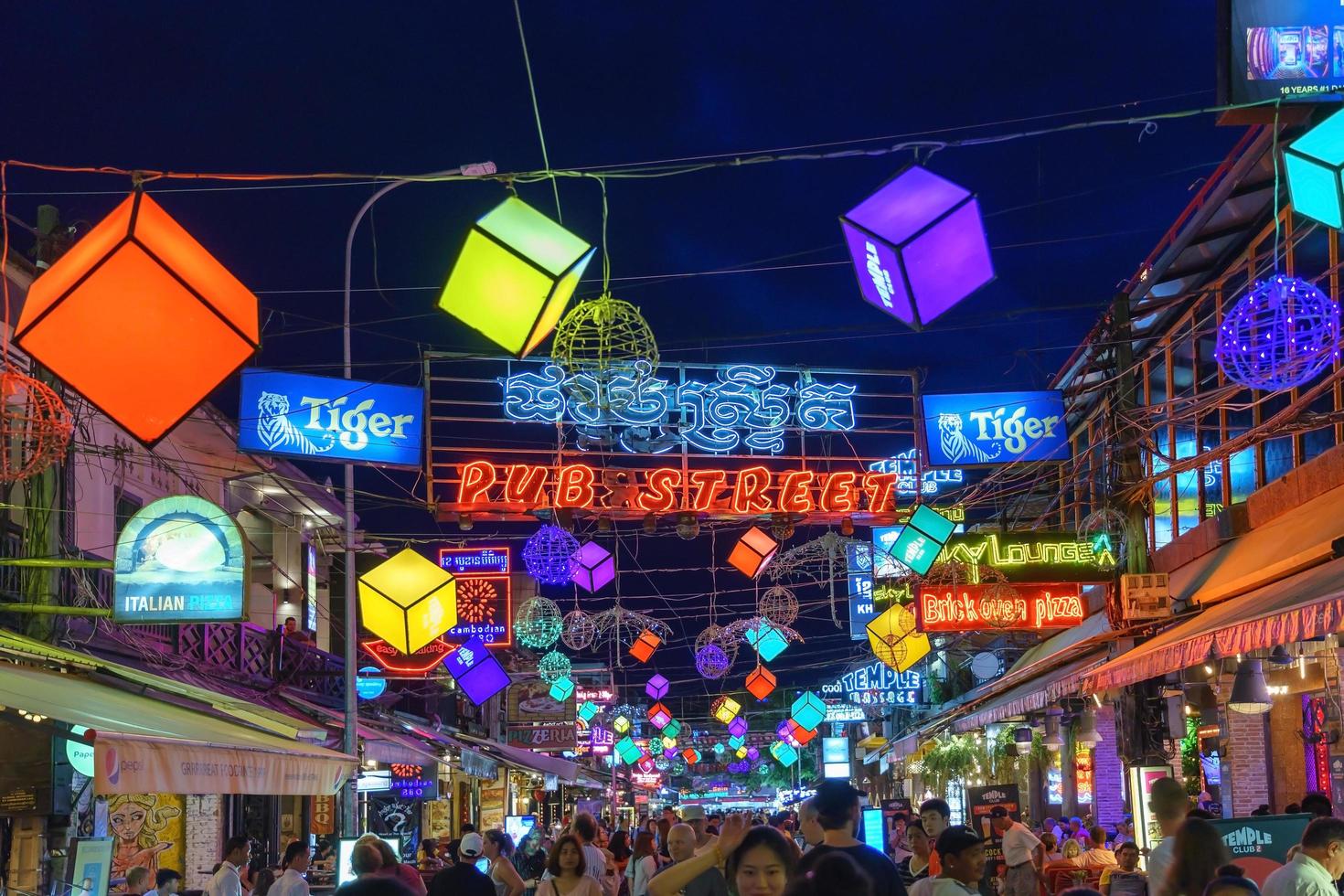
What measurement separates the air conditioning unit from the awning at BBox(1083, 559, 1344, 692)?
8.35 feet

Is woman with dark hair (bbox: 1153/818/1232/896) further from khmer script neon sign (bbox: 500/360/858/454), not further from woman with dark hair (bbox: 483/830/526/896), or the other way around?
khmer script neon sign (bbox: 500/360/858/454)

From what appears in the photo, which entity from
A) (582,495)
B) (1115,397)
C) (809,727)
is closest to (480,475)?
(582,495)

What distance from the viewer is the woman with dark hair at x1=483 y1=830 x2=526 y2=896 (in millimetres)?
12438

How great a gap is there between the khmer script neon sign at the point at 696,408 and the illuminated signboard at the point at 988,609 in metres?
2.89

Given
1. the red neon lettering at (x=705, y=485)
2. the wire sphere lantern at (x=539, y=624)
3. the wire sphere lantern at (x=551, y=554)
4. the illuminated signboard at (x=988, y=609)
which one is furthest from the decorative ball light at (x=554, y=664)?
the red neon lettering at (x=705, y=485)

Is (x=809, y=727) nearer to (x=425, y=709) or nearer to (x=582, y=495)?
(x=425, y=709)

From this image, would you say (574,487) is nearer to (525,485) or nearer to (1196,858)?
(525,485)

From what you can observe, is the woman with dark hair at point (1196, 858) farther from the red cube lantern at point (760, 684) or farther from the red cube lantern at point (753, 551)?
the red cube lantern at point (760, 684)

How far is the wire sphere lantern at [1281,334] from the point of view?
9.65m

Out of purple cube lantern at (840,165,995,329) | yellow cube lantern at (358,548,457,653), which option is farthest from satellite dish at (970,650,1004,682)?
purple cube lantern at (840,165,995,329)

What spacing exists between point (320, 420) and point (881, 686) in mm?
32680

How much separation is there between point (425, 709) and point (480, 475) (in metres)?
24.0

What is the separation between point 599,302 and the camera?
512 inches

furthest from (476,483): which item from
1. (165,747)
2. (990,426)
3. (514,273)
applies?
(514,273)
